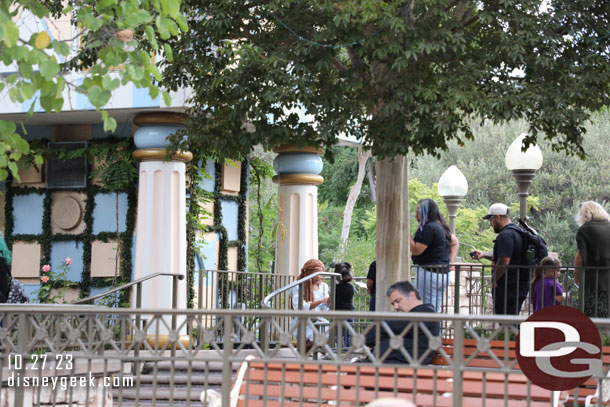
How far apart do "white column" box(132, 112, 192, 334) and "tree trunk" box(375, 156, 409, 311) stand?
345 centimetres

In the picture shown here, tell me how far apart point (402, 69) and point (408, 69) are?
0.35ft

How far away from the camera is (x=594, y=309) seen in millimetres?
10812

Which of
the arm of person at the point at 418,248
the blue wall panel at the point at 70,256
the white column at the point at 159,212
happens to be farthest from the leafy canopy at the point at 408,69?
the blue wall panel at the point at 70,256

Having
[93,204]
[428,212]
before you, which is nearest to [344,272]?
[428,212]

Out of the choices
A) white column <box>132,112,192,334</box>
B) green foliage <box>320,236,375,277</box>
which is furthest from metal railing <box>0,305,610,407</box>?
green foliage <box>320,236,375,277</box>

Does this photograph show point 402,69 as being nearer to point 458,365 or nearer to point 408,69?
point 408,69

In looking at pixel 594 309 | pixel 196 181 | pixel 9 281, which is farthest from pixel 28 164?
pixel 594 309

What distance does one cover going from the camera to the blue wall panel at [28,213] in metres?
15.1

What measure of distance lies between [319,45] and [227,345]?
4.27 m

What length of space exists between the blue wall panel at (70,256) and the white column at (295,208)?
11.1 feet

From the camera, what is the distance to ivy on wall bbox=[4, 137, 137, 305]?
46.9 feet

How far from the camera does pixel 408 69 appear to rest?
9539mm

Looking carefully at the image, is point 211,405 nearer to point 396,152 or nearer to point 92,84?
point 92,84

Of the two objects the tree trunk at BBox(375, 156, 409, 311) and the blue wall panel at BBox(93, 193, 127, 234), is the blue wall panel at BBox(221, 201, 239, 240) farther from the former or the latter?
the tree trunk at BBox(375, 156, 409, 311)
